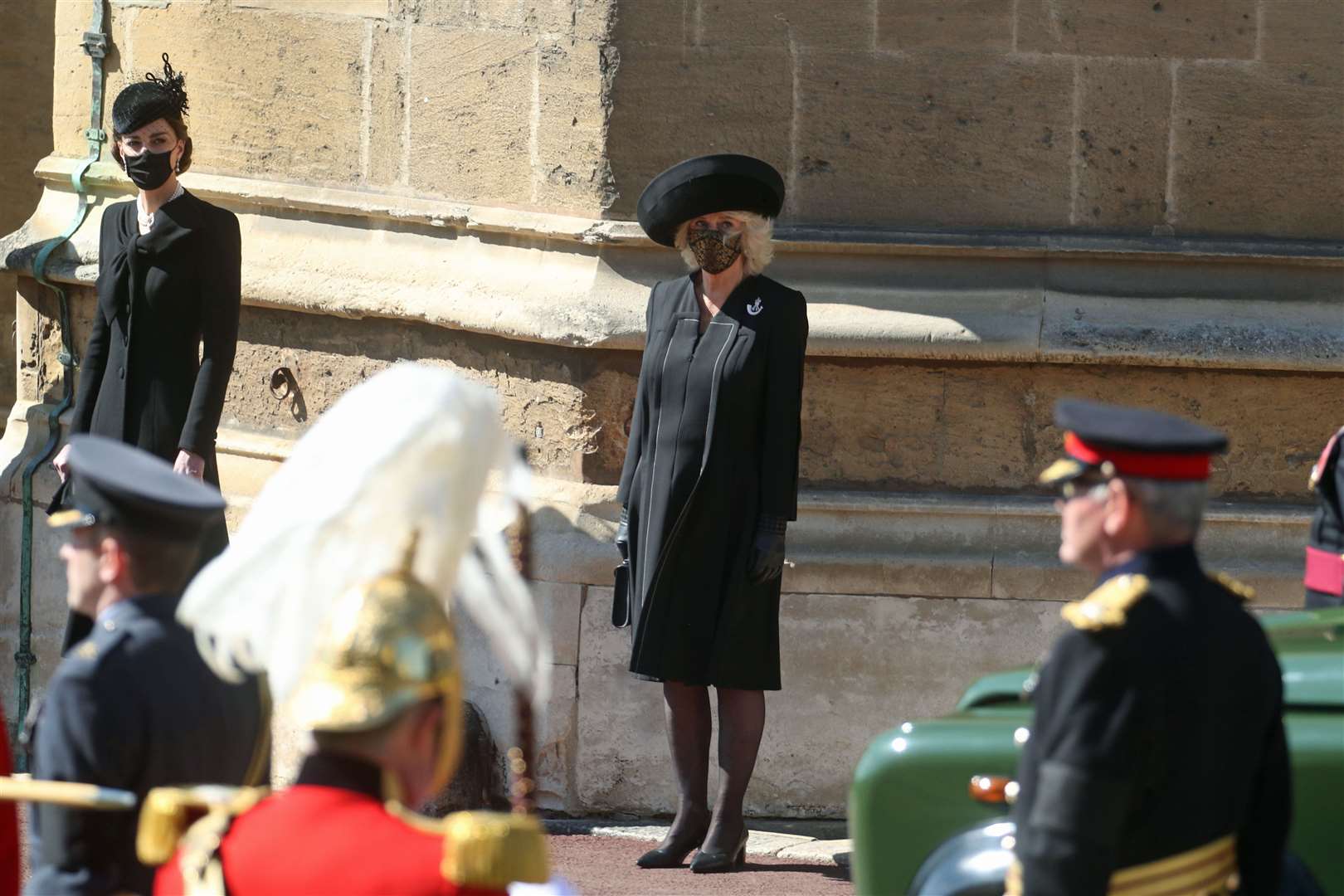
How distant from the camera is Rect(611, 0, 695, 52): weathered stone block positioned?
6574 millimetres

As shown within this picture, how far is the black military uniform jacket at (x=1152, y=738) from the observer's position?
2.84 metres

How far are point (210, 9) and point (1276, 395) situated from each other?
161 inches

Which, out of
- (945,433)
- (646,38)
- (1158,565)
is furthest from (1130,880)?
(646,38)

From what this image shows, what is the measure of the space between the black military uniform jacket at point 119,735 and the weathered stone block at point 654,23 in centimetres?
393

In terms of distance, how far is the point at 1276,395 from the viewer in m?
6.73

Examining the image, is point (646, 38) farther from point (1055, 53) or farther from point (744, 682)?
point (744, 682)

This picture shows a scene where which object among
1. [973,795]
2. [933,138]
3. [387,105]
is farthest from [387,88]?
[973,795]

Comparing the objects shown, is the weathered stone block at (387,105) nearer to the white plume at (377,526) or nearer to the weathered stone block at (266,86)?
the weathered stone block at (266,86)

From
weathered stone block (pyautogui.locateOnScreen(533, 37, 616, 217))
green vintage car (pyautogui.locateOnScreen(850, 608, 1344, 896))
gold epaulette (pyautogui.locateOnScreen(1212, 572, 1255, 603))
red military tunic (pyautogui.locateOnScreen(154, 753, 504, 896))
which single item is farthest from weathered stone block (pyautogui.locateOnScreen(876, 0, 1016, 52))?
red military tunic (pyautogui.locateOnScreen(154, 753, 504, 896))

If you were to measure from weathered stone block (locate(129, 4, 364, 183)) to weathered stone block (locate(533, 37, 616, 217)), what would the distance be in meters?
0.86

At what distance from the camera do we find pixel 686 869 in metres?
5.97

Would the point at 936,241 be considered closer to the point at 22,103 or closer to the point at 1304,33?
the point at 1304,33

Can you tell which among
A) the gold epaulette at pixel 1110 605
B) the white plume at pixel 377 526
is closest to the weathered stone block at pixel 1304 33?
the gold epaulette at pixel 1110 605

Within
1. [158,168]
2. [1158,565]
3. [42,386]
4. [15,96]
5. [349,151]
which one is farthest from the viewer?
[15,96]
